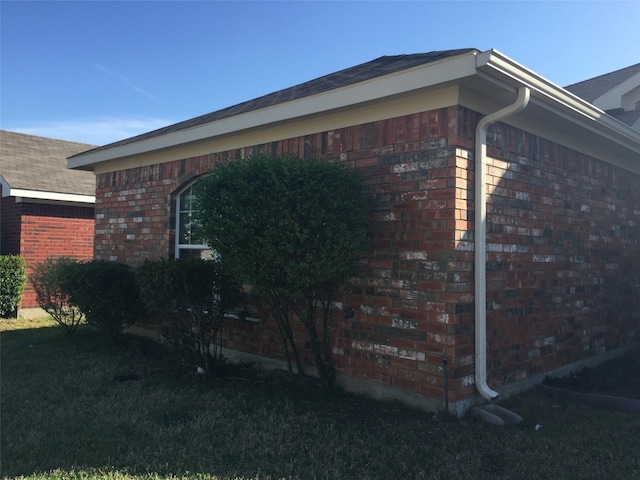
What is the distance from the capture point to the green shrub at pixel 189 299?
571 cm

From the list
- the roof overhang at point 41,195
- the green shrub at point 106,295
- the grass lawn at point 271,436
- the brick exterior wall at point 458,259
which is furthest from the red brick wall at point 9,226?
the brick exterior wall at point 458,259

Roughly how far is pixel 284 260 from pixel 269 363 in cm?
212

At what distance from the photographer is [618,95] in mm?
9125

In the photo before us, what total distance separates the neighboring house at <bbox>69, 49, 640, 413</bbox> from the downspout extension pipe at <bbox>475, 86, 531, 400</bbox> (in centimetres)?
1

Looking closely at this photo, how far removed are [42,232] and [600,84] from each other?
495 inches

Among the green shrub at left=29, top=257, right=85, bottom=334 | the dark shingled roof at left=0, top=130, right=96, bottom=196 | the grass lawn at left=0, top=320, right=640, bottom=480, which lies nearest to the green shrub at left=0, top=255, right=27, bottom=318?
the dark shingled roof at left=0, top=130, right=96, bottom=196

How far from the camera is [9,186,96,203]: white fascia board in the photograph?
1136 centimetres

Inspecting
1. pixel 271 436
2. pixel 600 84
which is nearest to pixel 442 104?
pixel 271 436

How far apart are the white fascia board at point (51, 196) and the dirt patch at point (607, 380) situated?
35.5ft

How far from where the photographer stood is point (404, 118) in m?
4.95

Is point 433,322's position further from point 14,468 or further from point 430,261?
point 14,468

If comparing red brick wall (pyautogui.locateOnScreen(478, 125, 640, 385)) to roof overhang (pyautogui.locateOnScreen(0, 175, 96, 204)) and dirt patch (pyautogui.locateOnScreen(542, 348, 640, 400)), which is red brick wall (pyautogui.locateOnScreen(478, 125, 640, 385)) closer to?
dirt patch (pyautogui.locateOnScreen(542, 348, 640, 400))

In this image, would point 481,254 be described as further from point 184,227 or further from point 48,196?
point 48,196

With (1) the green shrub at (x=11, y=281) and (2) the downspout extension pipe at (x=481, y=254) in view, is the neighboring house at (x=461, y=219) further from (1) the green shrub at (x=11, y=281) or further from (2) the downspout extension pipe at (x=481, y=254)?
(1) the green shrub at (x=11, y=281)
